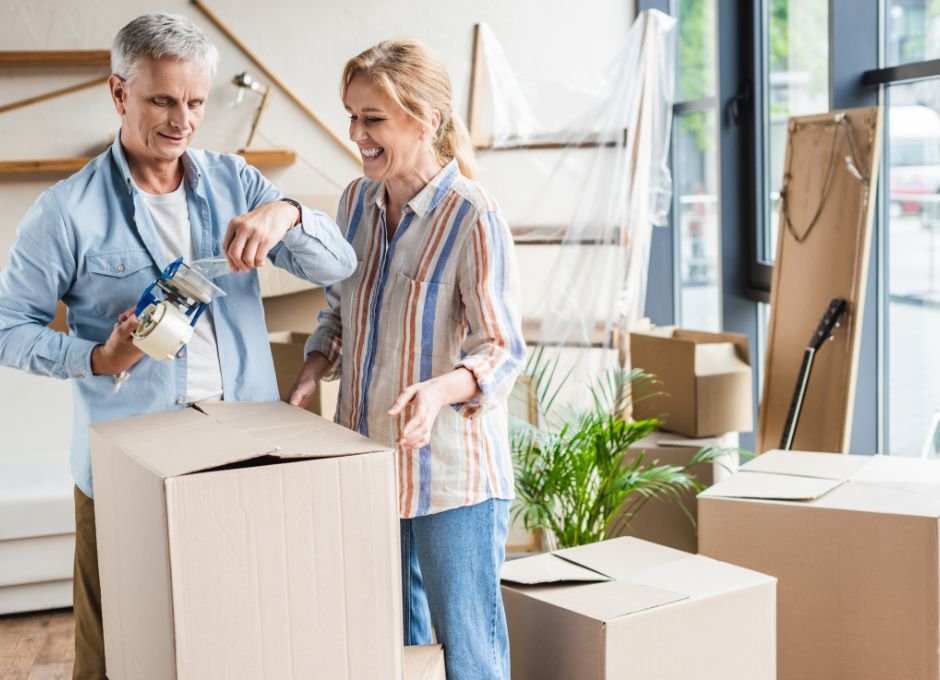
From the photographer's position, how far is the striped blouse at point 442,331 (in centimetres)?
150

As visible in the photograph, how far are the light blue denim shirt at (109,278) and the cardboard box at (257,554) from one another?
241 millimetres

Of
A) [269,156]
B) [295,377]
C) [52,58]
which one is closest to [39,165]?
[52,58]

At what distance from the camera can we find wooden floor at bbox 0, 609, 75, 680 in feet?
9.22

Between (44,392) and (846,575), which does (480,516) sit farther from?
(44,392)

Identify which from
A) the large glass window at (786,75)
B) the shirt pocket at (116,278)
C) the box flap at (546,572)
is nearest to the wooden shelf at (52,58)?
the large glass window at (786,75)

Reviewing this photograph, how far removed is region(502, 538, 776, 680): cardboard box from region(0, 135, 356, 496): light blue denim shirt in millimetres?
622

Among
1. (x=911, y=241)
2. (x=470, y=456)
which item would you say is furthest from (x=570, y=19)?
(x=470, y=456)

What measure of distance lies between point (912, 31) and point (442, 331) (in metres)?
1.91

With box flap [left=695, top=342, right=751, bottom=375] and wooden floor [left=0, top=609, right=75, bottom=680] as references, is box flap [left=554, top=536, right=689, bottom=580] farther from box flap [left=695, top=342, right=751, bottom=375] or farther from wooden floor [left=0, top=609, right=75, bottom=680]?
wooden floor [left=0, top=609, right=75, bottom=680]

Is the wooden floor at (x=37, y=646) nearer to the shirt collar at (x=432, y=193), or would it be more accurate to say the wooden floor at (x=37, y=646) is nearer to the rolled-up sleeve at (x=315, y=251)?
the rolled-up sleeve at (x=315, y=251)

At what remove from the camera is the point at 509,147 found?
155 inches

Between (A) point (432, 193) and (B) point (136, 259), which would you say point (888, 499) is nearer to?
(A) point (432, 193)

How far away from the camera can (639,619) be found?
1.74 m

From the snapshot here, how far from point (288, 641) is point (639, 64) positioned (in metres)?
2.89
